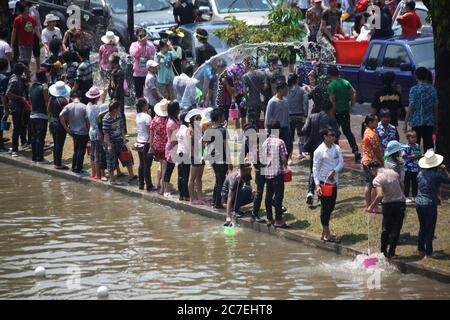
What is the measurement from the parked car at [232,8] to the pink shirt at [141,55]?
4.43m

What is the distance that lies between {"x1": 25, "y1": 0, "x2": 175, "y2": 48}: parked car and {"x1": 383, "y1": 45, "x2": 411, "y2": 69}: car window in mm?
7118

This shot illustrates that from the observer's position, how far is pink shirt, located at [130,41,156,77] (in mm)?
27156

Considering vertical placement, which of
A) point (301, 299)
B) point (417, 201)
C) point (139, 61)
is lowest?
point (301, 299)

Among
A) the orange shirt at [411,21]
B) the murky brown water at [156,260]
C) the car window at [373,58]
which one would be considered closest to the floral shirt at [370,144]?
the murky brown water at [156,260]

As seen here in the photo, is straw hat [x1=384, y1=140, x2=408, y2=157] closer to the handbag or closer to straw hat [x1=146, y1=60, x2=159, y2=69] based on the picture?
straw hat [x1=146, y1=60, x2=159, y2=69]

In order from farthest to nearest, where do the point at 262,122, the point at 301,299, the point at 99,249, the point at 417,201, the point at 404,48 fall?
the point at 404,48
the point at 262,122
the point at 99,249
the point at 417,201
the point at 301,299

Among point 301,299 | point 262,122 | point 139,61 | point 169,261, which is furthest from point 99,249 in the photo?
point 139,61

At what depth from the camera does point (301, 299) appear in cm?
1595

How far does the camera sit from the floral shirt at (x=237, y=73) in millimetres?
25406

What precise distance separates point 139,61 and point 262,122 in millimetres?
3866

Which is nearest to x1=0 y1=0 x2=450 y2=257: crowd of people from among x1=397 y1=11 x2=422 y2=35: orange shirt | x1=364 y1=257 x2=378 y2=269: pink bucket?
x1=364 y1=257 x2=378 y2=269: pink bucket

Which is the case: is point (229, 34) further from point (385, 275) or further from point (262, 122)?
point (385, 275)

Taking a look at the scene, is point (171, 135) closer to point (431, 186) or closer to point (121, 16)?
point (431, 186)

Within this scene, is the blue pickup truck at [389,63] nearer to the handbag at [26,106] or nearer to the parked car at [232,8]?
the parked car at [232,8]
